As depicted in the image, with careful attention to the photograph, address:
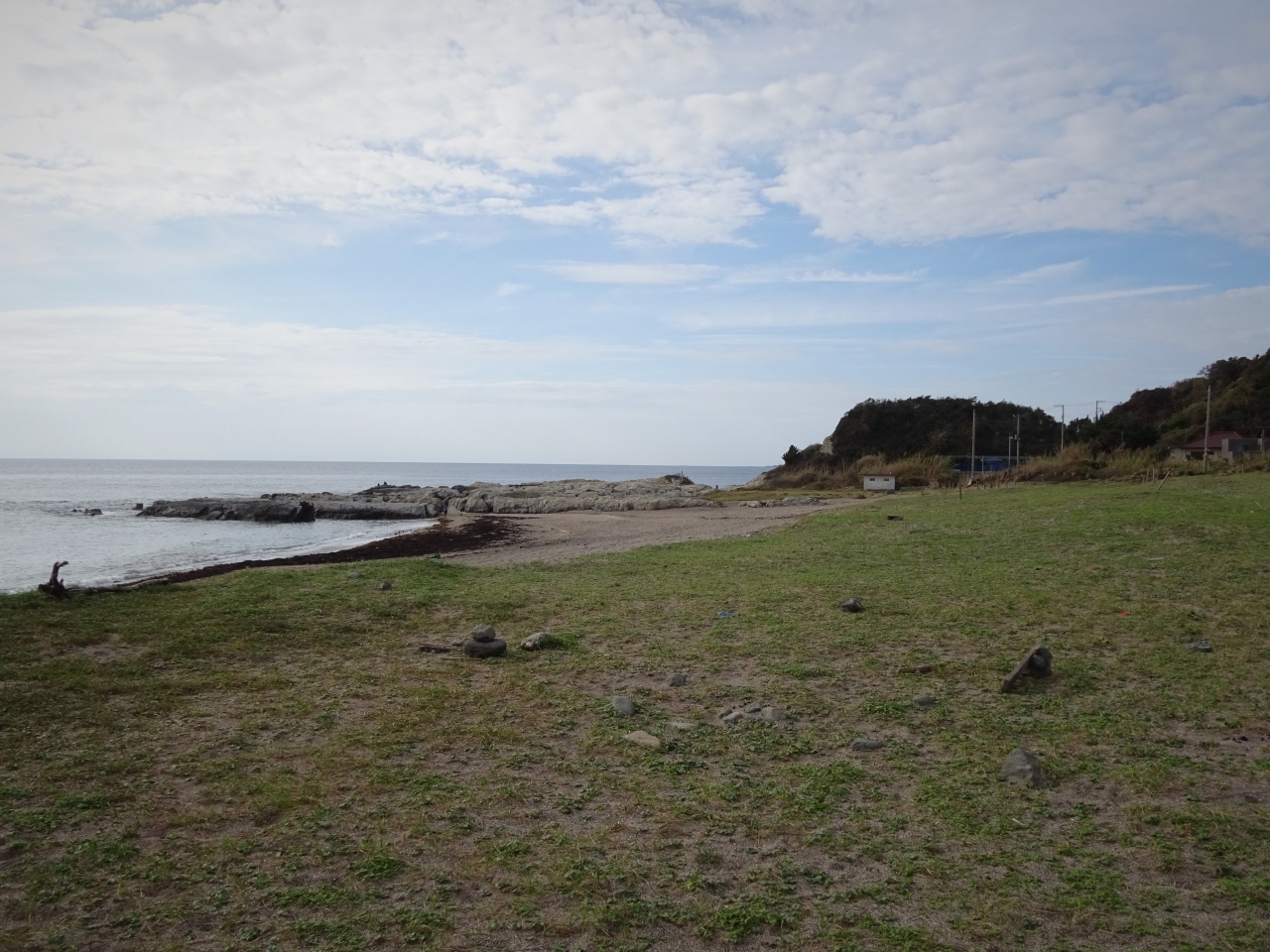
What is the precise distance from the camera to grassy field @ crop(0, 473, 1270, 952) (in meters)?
3.14

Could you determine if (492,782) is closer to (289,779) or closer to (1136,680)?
(289,779)

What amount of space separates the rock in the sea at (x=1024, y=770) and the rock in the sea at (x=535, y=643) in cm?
404

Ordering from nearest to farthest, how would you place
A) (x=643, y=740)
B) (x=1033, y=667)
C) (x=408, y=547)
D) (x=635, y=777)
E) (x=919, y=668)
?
(x=635, y=777) → (x=643, y=740) → (x=1033, y=667) → (x=919, y=668) → (x=408, y=547)

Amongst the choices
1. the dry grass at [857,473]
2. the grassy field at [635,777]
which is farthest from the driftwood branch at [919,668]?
the dry grass at [857,473]

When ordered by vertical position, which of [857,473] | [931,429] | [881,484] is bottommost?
[881,484]

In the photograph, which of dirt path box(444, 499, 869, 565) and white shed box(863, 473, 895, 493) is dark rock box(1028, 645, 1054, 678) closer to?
dirt path box(444, 499, 869, 565)

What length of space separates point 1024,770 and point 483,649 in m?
4.36

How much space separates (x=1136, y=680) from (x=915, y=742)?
7.30 feet

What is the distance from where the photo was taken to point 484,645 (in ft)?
23.9

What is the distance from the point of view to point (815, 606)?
904 centimetres

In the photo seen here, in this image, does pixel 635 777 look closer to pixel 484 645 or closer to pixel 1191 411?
pixel 484 645

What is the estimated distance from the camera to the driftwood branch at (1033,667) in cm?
599

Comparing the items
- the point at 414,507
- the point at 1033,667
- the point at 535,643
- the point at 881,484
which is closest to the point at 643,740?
the point at 535,643

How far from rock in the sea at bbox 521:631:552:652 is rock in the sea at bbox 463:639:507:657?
181 mm
